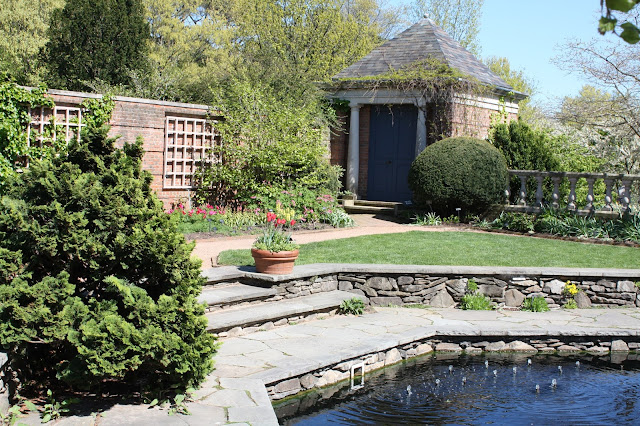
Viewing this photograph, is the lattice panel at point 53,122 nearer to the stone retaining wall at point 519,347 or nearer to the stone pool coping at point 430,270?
the stone pool coping at point 430,270

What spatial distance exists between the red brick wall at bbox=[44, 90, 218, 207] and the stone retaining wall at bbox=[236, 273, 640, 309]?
526cm

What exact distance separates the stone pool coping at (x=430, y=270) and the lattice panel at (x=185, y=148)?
503 centimetres

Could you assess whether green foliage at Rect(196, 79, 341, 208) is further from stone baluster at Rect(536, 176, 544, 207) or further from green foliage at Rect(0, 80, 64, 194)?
stone baluster at Rect(536, 176, 544, 207)

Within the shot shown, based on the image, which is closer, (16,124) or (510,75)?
(16,124)

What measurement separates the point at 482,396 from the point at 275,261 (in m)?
2.94

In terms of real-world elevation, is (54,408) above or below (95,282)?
below

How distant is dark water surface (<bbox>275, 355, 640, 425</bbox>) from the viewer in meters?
5.21

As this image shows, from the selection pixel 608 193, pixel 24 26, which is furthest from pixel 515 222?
pixel 24 26

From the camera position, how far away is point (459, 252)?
10148 mm

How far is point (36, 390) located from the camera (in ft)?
14.9

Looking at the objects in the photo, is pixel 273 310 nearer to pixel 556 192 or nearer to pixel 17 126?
pixel 17 126

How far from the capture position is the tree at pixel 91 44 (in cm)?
1989

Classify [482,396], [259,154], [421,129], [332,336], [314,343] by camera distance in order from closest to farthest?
1. [482,396]
2. [314,343]
3. [332,336]
4. [259,154]
5. [421,129]

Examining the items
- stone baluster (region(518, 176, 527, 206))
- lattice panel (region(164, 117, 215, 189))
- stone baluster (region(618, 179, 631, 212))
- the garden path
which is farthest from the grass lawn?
lattice panel (region(164, 117, 215, 189))
